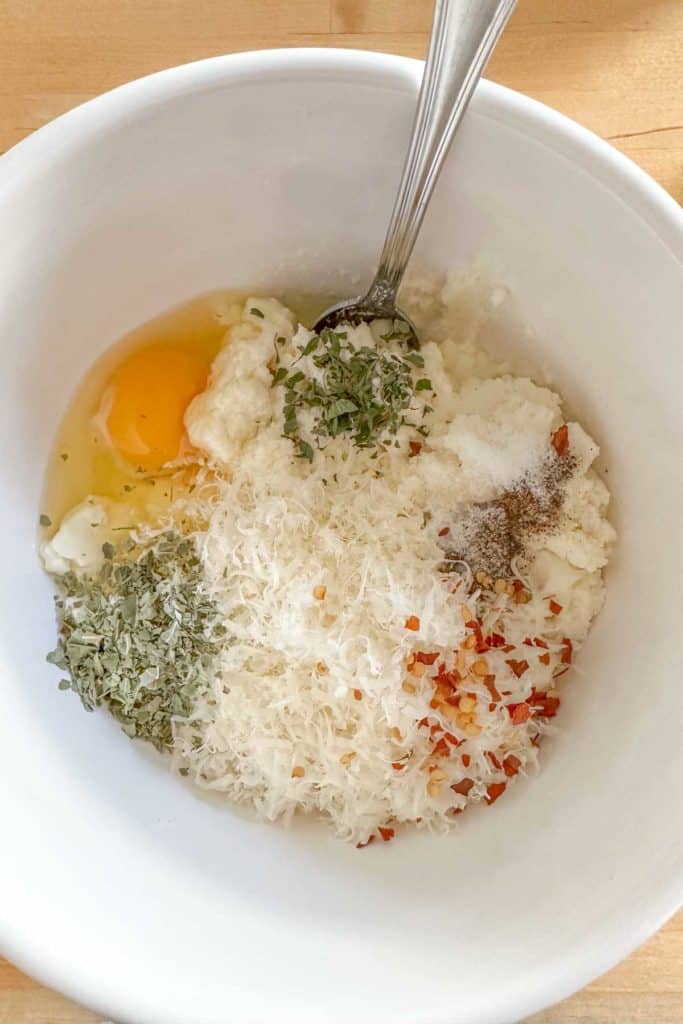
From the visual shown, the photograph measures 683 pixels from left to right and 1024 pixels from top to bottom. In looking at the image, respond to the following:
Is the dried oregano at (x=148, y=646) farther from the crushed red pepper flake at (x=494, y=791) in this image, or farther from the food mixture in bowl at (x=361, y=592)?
the crushed red pepper flake at (x=494, y=791)

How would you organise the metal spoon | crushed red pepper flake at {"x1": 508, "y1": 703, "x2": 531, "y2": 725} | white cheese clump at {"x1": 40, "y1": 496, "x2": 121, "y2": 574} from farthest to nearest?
white cheese clump at {"x1": 40, "y1": 496, "x2": 121, "y2": 574}, crushed red pepper flake at {"x1": 508, "y1": 703, "x2": 531, "y2": 725}, the metal spoon

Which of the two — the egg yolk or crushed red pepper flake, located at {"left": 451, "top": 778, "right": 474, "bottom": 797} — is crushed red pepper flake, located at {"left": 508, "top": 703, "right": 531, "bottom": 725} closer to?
crushed red pepper flake, located at {"left": 451, "top": 778, "right": 474, "bottom": 797}

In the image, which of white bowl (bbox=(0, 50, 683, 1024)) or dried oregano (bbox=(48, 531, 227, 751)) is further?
dried oregano (bbox=(48, 531, 227, 751))

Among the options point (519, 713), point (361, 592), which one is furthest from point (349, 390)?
point (519, 713)

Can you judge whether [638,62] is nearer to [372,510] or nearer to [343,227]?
[343,227]

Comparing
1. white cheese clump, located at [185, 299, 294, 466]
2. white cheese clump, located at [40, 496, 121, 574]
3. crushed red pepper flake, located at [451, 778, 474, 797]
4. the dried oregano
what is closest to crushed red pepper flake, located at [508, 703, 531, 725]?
crushed red pepper flake, located at [451, 778, 474, 797]

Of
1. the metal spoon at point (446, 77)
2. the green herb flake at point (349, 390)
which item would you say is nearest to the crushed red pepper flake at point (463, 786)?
the green herb flake at point (349, 390)
